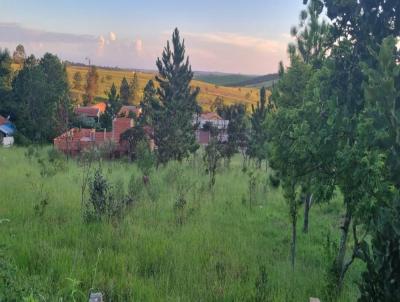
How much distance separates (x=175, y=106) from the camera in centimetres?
2969

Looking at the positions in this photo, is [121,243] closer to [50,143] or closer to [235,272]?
[235,272]

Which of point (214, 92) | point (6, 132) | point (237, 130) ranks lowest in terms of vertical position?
point (6, 132)

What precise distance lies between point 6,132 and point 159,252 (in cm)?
3791

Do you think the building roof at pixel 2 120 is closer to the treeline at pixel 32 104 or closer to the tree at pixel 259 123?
the treeline at pixel 32 104

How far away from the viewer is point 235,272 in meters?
6.11

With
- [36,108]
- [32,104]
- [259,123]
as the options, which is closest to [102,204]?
[259,123]

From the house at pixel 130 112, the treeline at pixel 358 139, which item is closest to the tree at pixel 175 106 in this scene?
the house at pixel 130 112

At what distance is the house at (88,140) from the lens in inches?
1137

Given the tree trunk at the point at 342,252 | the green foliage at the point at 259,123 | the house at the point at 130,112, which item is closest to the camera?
the tree trunk at the point at 342,252

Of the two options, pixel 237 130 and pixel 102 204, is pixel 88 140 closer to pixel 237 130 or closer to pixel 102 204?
pixel 237 130

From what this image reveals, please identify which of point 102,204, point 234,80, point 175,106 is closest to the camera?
point 102,204

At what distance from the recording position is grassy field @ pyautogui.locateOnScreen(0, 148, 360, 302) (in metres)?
5.38

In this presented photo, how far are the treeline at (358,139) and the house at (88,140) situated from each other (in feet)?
68.9

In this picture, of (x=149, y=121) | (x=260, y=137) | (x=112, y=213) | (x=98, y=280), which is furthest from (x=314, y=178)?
(x=149, y=121)
